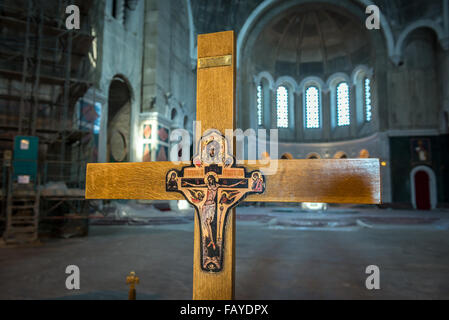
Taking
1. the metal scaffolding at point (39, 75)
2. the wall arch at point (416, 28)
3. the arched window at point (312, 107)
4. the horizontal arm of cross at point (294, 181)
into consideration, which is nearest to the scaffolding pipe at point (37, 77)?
the metal scaffolding at point (39, 75)

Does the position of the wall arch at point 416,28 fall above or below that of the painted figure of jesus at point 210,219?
above

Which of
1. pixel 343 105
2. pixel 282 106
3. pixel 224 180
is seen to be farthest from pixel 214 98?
pixel 343 105

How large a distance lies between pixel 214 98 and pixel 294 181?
0.57m

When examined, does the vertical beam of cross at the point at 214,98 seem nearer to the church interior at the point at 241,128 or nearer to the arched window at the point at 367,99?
the church interior at the point at 241,128

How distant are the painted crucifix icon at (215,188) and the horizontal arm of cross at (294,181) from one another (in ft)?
0.20

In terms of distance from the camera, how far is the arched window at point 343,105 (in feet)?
94.8

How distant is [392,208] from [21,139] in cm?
2144

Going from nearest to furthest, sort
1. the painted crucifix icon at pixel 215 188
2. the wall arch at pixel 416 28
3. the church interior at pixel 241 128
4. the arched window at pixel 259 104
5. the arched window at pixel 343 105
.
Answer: the painted crucifix icon at pixel 215 188 < the church interior at pixel 241 128 < the wall arch at pixel 416 28 < the arched window at pixel 343 105 < the arched window at pixel 259 104

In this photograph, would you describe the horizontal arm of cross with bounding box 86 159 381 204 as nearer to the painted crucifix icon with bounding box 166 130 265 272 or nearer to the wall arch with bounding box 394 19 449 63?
the painted crucifix icon with bounding box 166 130 265 272

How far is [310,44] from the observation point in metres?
29.9

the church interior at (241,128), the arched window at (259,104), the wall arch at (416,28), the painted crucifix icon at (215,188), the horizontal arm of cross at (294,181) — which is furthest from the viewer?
the arched window at (259,104)

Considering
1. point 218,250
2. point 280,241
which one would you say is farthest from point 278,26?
point 218,250

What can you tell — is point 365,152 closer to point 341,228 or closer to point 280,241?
point 341,228

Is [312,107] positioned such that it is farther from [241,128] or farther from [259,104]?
[241,128]
